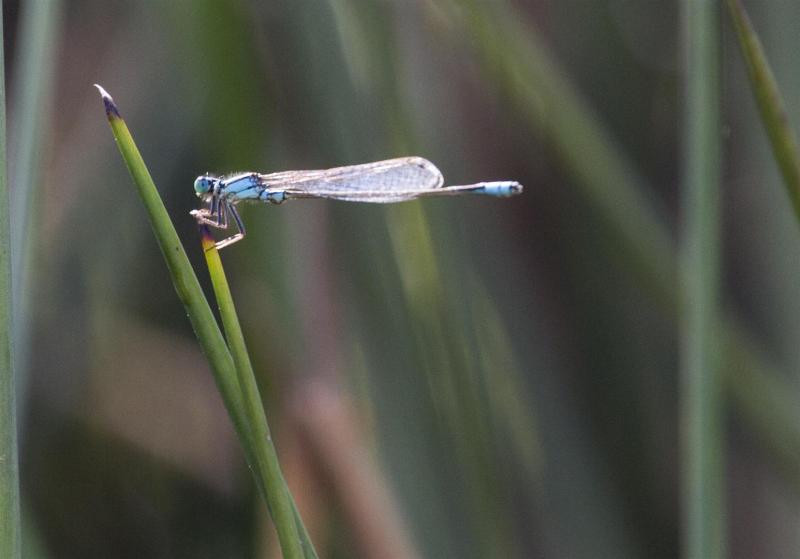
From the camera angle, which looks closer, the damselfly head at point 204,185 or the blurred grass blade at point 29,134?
the blurred grass blade at point 29,134

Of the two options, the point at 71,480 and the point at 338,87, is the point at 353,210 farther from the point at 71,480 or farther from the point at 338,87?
the point at 71,480

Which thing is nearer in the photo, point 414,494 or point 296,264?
point 414,494

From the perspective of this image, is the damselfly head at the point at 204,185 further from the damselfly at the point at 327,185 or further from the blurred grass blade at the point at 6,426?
the blurred grass blade at the point at 6,426

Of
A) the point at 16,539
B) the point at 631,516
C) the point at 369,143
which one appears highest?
the point at 369,143

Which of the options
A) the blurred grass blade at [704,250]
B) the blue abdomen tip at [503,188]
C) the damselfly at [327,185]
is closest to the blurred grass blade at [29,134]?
the damselfly at [327,185]

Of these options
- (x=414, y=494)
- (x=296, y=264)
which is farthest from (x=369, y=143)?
(x=414, y=494)

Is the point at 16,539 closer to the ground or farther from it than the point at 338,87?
closer to the ground

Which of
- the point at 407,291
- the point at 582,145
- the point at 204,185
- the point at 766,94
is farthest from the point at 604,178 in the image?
the point at 204,185
